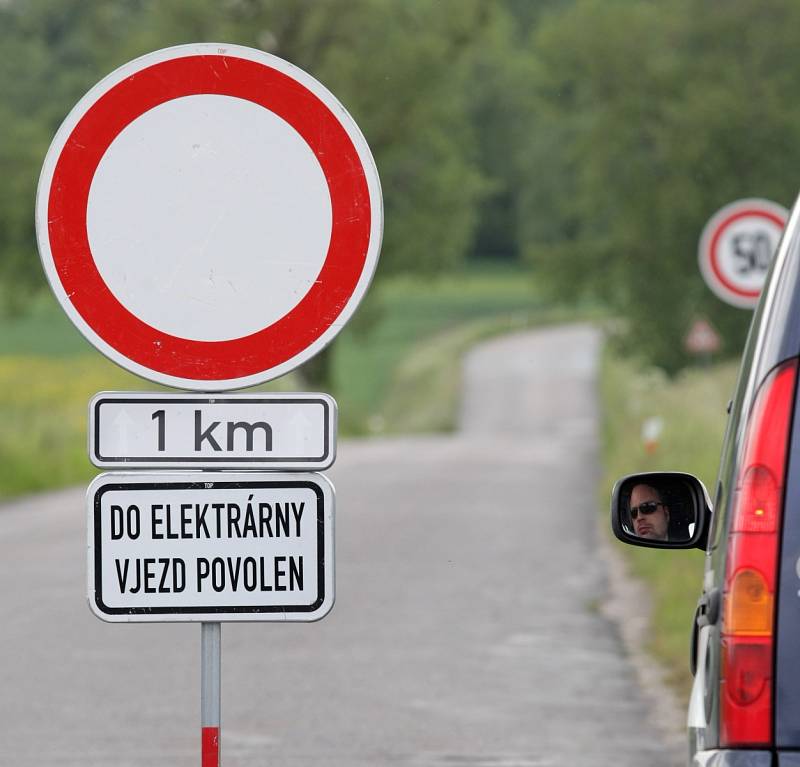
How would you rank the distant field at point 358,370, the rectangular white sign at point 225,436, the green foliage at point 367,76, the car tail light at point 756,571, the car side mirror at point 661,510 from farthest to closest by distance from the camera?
the green foliage at point 367,76
the distant field at point 358,370
the rectangular white sign at point 225,436
the car side mirror at point 661,510
the car tail light at point 756,571

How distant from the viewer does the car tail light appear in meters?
3.14

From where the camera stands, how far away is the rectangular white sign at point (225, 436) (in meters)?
4.06

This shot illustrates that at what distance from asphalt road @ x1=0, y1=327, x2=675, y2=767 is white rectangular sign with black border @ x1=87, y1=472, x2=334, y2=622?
130 inches

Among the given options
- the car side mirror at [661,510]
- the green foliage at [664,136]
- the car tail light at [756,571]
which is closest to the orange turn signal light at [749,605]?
the car tail light at [756,571]

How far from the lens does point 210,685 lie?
4.08 meters

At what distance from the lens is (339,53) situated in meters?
51.3

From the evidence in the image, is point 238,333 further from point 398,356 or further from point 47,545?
point 398,356

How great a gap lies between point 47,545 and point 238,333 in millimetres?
12302

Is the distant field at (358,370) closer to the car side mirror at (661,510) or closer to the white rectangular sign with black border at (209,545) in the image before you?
the white rectangular sign with black border at (209,545)

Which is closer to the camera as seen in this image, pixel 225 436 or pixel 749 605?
pixel 749 605

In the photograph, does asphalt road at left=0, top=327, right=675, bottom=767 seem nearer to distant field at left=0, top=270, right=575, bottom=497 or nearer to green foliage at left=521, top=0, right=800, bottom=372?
distant field at left=0, top=270, right=575, bottom=497

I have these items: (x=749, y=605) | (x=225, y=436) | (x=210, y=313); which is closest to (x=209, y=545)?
(x=225, y=436)

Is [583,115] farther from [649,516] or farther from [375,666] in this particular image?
[649,516]

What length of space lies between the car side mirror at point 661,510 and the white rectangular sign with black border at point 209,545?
0.63 metres
